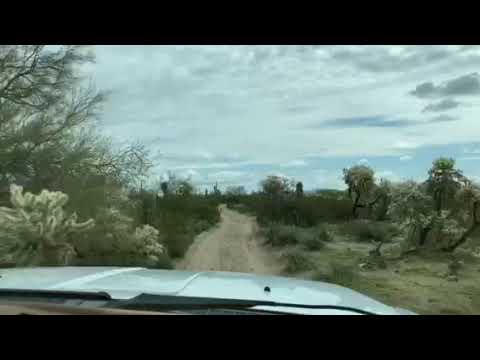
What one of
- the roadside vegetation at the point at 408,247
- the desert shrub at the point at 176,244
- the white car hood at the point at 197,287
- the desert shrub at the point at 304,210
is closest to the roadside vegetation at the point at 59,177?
the desert shrub at the point at 176,244

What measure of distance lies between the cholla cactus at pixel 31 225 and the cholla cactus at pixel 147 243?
264 cm

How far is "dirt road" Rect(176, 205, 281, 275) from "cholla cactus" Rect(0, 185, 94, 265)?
4.09 metres

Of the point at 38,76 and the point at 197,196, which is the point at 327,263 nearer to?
the point at 38,76

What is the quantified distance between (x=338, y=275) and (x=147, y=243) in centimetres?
418

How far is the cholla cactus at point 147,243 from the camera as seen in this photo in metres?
11.5

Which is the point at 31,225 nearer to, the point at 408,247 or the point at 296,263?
the point at 296,263

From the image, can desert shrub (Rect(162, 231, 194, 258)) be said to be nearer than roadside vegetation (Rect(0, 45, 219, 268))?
No

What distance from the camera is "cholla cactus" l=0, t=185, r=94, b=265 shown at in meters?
8.60

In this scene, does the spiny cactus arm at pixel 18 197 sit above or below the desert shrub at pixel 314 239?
above

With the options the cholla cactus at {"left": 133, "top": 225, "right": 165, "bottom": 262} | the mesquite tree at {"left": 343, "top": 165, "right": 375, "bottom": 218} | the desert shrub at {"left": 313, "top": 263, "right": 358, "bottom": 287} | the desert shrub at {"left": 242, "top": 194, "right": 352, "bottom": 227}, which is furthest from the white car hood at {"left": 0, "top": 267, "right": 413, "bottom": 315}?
the mesquite tree at {"left": 343, "top": 165, "right": 375, "bottom": 218}

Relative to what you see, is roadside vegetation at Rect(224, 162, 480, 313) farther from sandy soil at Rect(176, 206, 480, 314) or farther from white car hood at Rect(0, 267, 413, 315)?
white car hood at Rect(0, 267, 413, 315)

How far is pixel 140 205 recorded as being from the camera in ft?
43.5

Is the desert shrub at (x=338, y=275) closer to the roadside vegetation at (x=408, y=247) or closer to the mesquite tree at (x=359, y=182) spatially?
the roadside vegetation at (x=408, y=247)
